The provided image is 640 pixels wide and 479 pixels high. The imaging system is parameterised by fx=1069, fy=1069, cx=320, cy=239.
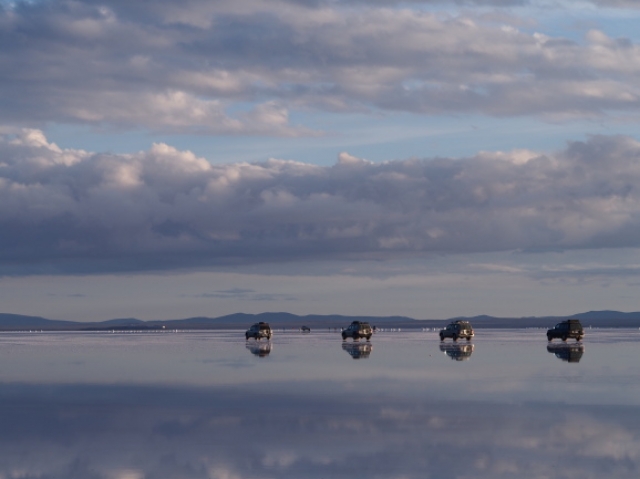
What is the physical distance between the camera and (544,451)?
20.7 m

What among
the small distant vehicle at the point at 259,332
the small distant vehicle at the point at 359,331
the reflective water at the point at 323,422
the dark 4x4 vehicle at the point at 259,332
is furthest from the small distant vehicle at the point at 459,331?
the reflective water at the point at 323,422

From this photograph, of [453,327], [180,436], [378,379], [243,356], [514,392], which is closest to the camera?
[180,436]

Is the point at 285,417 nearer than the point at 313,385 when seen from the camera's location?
Yes

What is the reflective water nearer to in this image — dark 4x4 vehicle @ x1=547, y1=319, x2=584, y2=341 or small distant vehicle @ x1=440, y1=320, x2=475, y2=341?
dark 4x4 vehicle @ x1=547, y1=319, x2=584, y2=341

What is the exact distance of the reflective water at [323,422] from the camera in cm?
1923

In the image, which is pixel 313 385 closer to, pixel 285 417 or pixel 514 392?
pixel 514 392

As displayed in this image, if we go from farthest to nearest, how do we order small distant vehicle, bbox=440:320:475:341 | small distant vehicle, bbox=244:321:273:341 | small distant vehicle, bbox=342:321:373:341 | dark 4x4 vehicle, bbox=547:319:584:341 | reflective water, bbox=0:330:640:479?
small distant vehicle, bbox=244:321:273:341 < small distant vehicle, bbox=342:321:373:341 < small distant vehicle, bbox=440:320:475:341 < dark 4x4 vehicle, bbox=547:319:584:341 < reflective water, bbox=0:330:640:479

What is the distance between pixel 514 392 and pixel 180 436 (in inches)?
543

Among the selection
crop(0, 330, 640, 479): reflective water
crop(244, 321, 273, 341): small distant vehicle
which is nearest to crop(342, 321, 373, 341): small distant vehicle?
crop(244, 321, 273, 341): small distant vehicle

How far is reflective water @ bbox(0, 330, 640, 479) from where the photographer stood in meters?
19.2

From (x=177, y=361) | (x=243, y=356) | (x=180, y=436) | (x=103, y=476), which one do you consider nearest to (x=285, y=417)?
(x=180, y=436)

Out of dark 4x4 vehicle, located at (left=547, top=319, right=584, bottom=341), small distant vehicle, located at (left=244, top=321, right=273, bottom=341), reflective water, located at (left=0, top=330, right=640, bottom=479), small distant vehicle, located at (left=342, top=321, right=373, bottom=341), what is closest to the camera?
reflective water, located at (left=0, top=330, right=640, bottom=479)

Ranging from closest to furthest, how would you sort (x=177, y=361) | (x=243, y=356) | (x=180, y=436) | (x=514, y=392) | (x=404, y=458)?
(x=404, y=458) → (x=180, y=436) → (x=514, y=392) → (x=177, y=361) → (x=243, y=356)

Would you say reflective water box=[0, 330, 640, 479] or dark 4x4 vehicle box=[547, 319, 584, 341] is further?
dark 4x4 vehicle box=[547, 319, 584, 341]
